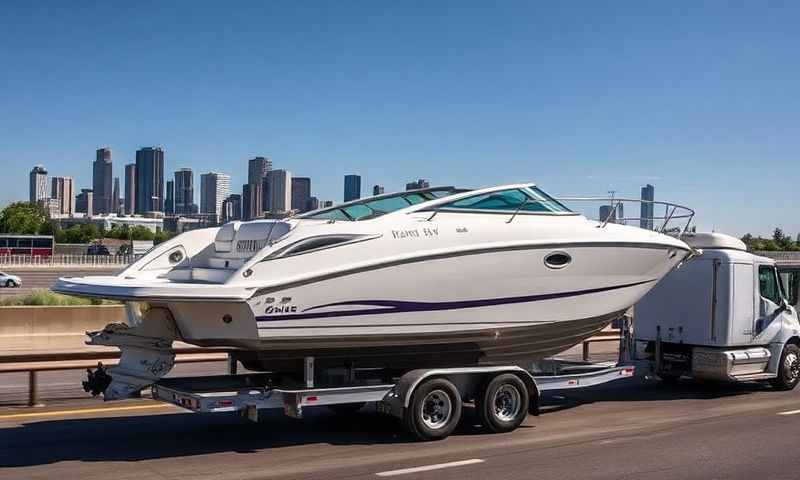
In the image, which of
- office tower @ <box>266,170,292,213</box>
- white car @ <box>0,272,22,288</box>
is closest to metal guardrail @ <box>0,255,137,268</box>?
white car @ <box>0,272,22,288</box>

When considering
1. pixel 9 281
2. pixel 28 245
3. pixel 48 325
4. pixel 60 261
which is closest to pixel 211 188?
pixel 48 325

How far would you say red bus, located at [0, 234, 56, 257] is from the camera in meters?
72.2

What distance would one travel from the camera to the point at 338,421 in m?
12.1

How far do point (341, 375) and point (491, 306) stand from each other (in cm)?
206

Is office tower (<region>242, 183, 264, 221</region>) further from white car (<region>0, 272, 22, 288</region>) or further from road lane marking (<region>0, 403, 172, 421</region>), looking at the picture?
white car (<region>0, 272, 22, 288</region>)

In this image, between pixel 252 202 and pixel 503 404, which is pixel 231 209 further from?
pixel 503 404

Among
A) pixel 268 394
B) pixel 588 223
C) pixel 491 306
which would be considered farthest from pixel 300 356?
pixel 588 223

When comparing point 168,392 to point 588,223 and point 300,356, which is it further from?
point 588,223

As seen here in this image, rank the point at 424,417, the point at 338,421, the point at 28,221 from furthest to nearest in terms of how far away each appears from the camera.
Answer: the point at 28,221 < the point at 338,421 < the point at 424,417

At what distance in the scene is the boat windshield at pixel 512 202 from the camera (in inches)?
448

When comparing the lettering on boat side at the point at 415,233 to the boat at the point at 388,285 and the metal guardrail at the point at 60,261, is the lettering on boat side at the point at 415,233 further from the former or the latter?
the metal guardrail at the point at 60,261

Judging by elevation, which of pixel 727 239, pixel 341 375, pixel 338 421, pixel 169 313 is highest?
A: pixel 727 239

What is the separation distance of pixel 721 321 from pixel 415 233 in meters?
6.47

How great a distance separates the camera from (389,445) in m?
10.5
